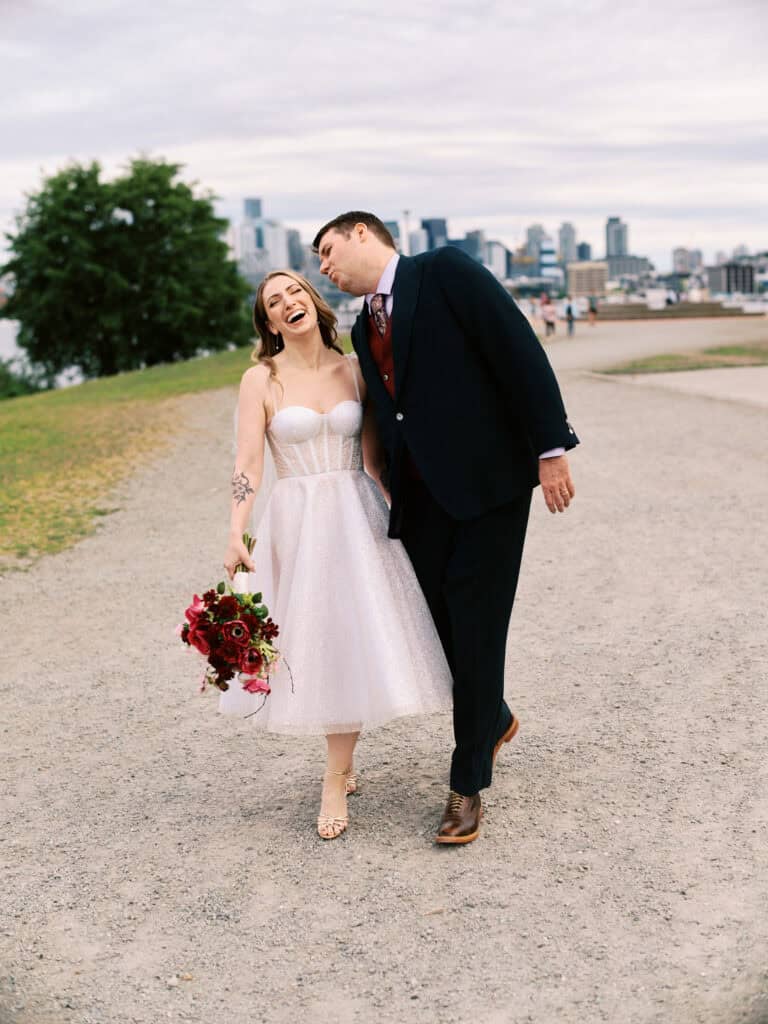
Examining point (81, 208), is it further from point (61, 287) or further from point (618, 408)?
point (618, 408)

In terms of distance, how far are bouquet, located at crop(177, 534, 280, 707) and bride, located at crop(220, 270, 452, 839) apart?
0.20m

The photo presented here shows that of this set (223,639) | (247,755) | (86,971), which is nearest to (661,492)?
(247,755)

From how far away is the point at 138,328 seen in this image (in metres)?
47.4

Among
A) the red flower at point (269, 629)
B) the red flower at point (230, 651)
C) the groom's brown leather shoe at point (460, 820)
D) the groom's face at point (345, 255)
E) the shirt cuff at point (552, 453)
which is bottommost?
the groom's brown leather shoe at point (460, 820)

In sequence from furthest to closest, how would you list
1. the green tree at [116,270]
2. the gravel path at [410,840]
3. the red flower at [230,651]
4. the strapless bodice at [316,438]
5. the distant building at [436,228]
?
the distant building at [436,228], the green tree at [116,270], the strapless bodice at [316,438], the red flower at [230,651], the gravel path at [410,840]

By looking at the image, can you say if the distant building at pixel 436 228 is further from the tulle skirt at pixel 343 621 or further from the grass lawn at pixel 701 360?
the tulle skirt at pixel 343 621

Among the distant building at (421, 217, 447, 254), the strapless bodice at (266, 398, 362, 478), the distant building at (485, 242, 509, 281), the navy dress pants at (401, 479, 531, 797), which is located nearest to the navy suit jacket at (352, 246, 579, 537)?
the navy dress pants at (401, 479, 531, 797)

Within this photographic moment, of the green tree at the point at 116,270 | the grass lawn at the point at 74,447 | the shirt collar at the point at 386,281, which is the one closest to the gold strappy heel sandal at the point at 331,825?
the shirt collar at the point at 386,281

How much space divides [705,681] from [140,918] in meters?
2.85

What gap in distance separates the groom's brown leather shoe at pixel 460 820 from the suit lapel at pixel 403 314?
1.37 metres

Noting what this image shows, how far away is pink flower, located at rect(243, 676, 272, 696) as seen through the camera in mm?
3844

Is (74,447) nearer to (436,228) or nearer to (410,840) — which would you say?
(410,840)

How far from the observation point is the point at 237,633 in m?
3.80

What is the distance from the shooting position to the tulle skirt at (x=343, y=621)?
13.3 feet
